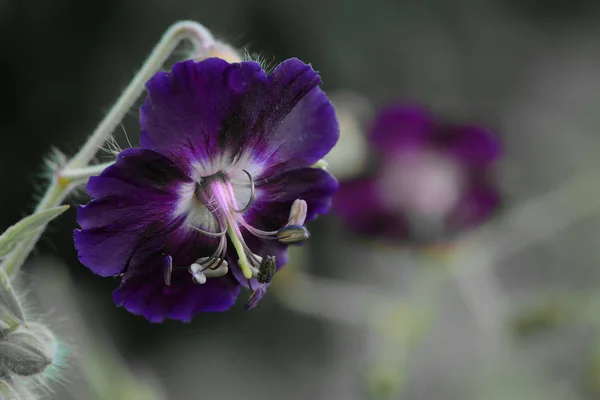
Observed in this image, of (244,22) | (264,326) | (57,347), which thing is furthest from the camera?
(264,326)

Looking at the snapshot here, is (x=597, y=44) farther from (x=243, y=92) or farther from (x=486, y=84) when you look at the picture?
(x=243, y=92)

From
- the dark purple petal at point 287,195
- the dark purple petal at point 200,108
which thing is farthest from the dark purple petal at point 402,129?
the dark purple petal at point 200,108

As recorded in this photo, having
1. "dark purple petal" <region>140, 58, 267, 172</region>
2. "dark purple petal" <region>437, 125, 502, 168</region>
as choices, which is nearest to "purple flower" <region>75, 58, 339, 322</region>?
"dark purple petal" <region>140, 58, 267, 172</region>

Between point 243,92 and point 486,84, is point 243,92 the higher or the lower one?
the lower one

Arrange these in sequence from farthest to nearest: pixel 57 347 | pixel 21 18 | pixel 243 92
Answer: pixel 21 18 < pixel 57 347 < pixel 243 92

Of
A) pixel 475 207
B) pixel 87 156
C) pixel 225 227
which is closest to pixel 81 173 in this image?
pixel 87 156

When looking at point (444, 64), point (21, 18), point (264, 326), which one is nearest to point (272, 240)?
point (21, 18)
